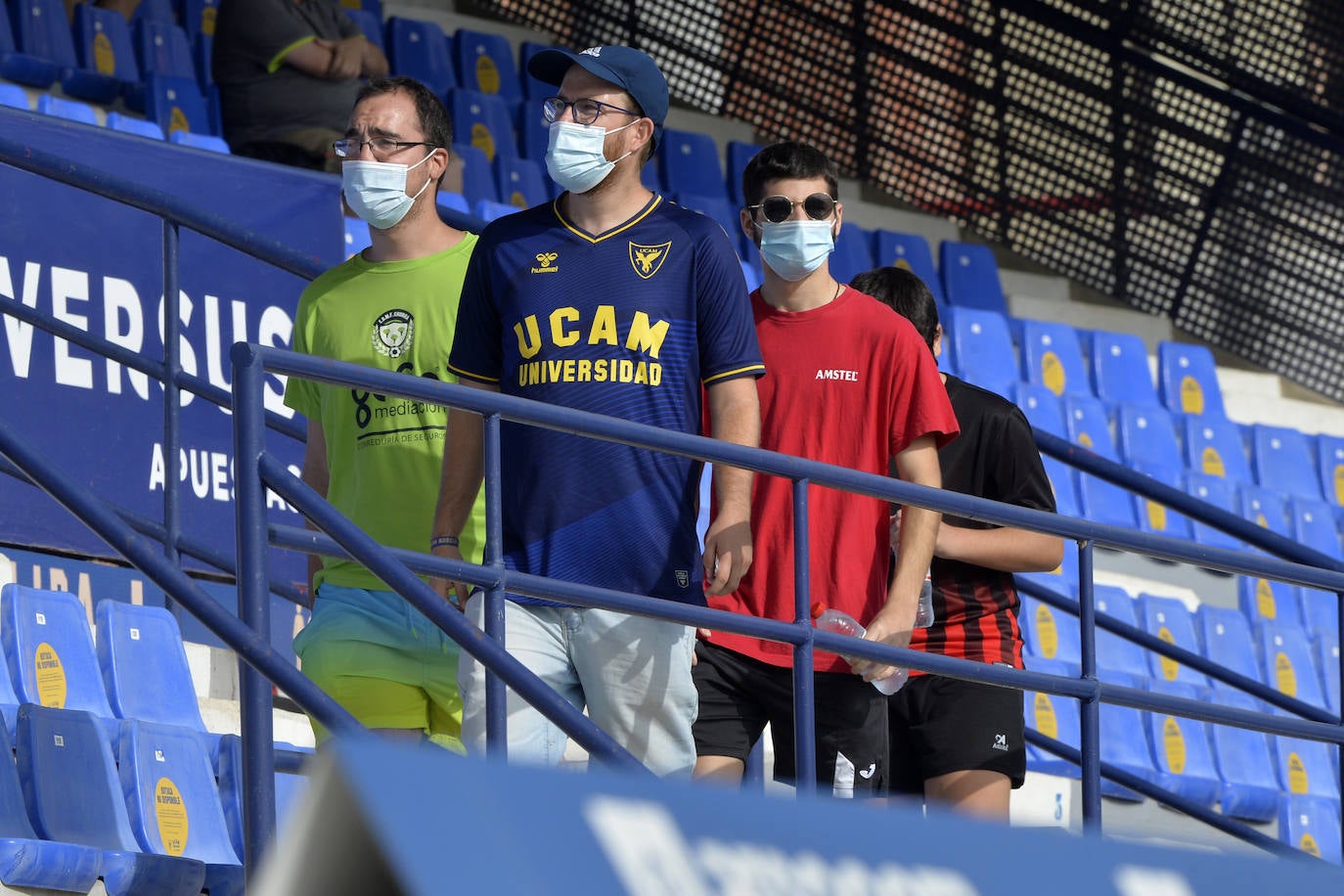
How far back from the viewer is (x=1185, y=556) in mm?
4070

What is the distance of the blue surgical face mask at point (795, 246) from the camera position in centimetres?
412

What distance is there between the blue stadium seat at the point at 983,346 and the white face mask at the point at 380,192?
18.6ft

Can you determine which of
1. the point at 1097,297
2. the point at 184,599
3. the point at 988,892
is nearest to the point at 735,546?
the point at 184,599

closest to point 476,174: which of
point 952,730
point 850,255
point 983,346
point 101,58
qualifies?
point 101,58

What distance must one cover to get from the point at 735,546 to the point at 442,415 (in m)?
0.71

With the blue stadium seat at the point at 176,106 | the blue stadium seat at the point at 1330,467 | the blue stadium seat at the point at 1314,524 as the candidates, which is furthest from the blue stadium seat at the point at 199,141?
the blue stadium seat at the point at 1330,467

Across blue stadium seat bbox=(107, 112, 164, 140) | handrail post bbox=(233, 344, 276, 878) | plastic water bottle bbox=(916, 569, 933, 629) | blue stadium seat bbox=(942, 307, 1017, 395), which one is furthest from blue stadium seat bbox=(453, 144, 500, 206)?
handrail post bbox=(233, 344, 276, 878)

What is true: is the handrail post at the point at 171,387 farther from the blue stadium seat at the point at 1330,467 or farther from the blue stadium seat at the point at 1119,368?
the blue stadium seat at the point at 1330,467

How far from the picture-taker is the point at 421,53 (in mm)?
10023

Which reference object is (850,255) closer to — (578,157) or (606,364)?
(578,157)

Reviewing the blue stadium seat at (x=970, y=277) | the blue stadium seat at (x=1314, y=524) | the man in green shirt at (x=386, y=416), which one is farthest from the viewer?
the blue stadium seat at (x=970, y=277)

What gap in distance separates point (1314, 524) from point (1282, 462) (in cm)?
57

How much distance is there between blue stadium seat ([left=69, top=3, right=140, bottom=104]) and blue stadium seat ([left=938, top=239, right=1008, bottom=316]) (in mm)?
4438

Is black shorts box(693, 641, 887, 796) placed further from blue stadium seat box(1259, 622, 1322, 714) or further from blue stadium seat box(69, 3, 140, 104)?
blue stadium seat box(1259, 622, 1322, 714)
